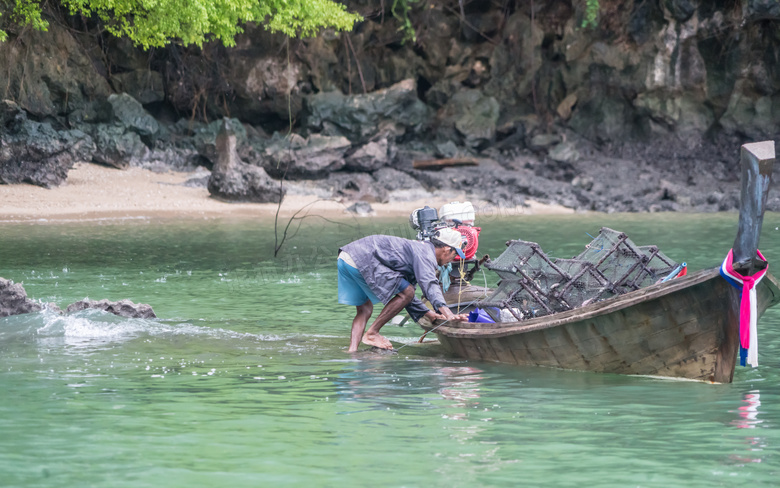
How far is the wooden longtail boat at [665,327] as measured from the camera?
584 cm

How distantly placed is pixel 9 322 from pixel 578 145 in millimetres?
23739

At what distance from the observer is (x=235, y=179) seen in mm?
23344

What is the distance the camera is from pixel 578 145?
29.5 meters

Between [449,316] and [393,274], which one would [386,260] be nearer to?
[393,274]

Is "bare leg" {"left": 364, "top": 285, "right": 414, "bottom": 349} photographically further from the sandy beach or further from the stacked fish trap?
the sandy beach

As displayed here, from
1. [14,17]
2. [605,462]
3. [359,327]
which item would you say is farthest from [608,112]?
[605,462]

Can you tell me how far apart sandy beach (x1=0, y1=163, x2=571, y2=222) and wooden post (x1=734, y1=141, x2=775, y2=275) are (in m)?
14.9

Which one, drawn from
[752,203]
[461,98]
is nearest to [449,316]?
[752,203]

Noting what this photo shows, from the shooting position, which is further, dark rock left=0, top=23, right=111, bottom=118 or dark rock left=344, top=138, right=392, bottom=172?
dark rock left=344, top=138, right=392, bottom=172

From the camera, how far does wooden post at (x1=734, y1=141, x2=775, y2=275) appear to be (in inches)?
228

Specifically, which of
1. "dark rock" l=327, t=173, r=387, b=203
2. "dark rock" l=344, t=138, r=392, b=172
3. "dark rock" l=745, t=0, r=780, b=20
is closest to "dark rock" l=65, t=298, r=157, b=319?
"dark rock" l=327, t=173, r=387, b=203

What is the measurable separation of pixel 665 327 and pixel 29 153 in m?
20.0

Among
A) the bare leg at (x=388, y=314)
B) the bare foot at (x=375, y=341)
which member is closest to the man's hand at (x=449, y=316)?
the bare leg at (x=388, y=314)

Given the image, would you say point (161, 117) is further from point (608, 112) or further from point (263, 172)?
point (608, 112)
